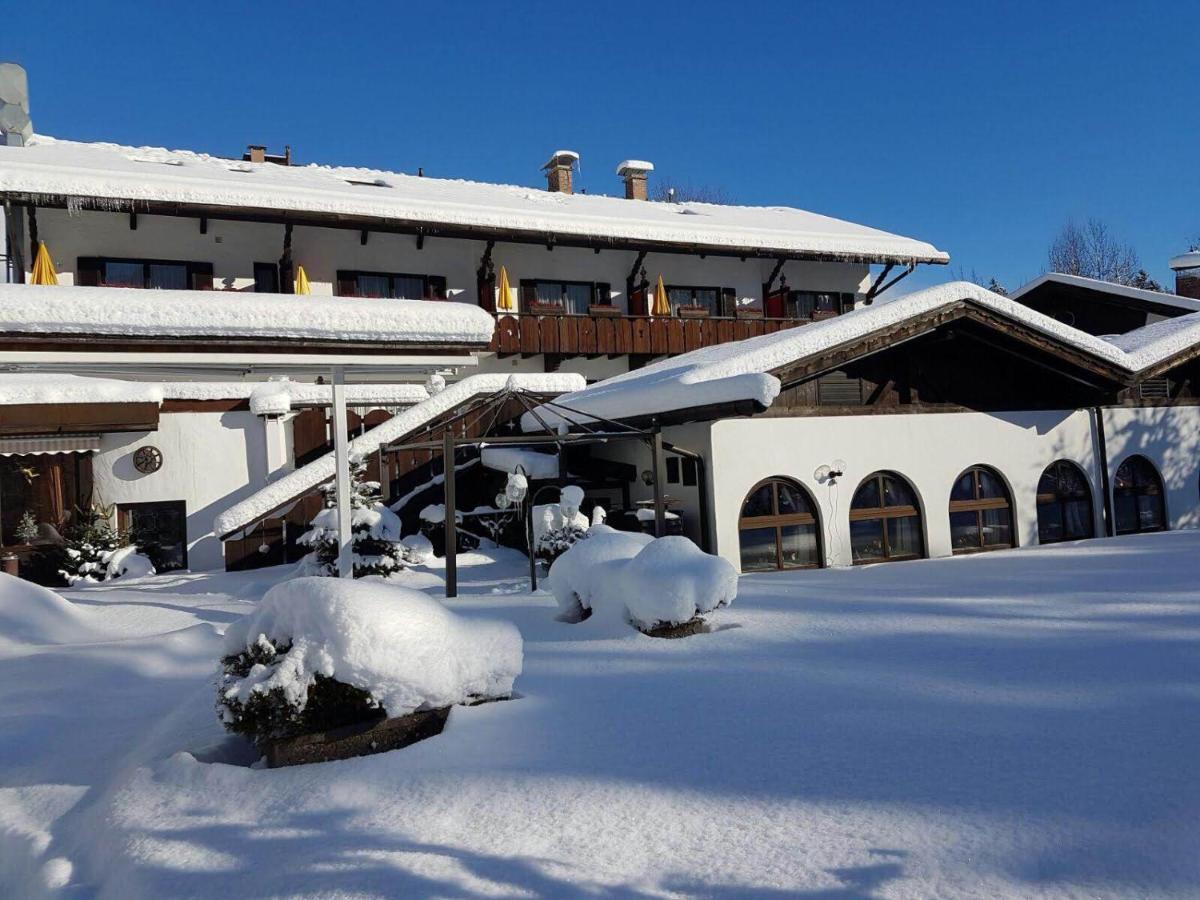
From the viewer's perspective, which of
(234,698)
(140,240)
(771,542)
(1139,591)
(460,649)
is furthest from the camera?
(140,240)

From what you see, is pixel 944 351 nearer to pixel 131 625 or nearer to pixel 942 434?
pixel 942 434

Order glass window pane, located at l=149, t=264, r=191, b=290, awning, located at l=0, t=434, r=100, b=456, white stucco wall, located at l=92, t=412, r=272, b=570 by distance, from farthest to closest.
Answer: glass window pane, located at l=149, t=264, r=191, b=290 → white stucco wall, located at l=92, t=412, r=272, b=570 → awning, located at l=0, t=434, r=100, b=456

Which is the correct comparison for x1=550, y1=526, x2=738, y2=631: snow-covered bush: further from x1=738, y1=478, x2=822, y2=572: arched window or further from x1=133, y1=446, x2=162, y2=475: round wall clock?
x1=133, y1=446, x2=162, y2=475: round wall clock

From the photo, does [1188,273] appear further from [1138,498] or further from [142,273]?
[142,273]

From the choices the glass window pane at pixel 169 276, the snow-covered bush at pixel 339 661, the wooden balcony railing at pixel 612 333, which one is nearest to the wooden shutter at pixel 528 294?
the wooden balcony railing at pixel 612 333

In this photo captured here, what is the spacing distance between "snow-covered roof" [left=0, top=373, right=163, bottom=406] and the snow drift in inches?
390

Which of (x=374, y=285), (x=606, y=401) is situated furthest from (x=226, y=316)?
(x=374, y=285)

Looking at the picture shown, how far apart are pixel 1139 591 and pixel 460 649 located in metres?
7.52

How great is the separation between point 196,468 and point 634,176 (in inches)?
724

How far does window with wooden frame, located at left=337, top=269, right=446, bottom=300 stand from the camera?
63.6 ft

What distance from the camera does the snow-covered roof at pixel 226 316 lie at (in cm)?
534

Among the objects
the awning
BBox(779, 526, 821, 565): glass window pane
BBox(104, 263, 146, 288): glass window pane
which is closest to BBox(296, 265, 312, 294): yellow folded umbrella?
BBox(104, 263, 146, 288): glass window pane

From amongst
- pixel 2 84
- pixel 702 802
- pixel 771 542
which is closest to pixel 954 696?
pixel 702 802

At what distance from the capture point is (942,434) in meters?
13.3
